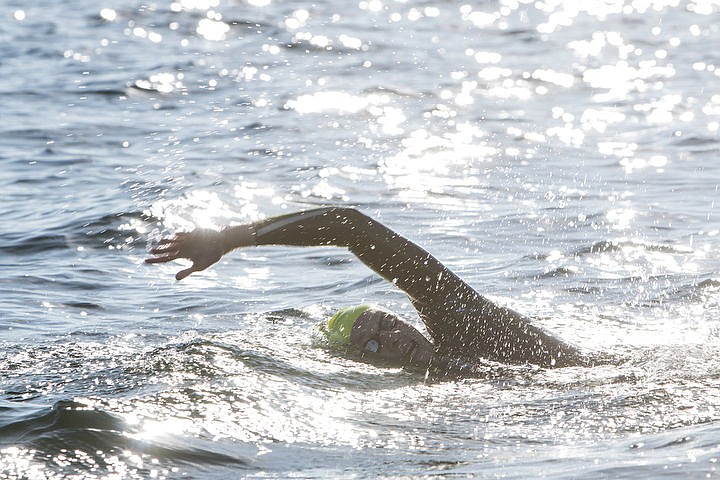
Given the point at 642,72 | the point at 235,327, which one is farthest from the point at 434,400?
the point at 642,72

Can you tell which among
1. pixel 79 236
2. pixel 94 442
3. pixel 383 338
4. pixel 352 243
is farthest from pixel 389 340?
pixel 79 236

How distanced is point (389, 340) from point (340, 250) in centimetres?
400

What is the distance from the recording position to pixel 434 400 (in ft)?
21.2

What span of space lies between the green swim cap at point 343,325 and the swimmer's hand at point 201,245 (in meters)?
1.31

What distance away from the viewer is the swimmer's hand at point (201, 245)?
6.02 metres

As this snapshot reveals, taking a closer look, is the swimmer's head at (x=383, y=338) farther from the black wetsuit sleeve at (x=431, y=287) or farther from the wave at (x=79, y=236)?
the wave at (x=79, y=236)

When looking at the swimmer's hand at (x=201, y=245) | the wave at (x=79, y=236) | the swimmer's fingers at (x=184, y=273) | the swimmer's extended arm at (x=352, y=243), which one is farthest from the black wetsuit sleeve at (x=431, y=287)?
the wave at (x=79, y=236)

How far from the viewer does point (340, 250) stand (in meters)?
11.1

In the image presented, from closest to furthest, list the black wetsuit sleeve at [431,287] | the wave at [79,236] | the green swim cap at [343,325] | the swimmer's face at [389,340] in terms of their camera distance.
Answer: the black wetsuit sleeve at [431,287] → the swimmer's face at [389,340] → the green swim cap at [343,325] → the wave at [79,236]

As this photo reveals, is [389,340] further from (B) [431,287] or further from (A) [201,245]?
(A) [201,245]

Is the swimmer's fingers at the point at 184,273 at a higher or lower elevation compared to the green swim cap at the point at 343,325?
higher

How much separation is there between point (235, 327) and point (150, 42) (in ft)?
52.9

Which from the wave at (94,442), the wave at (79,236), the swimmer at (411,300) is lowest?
the wave at (79,236)

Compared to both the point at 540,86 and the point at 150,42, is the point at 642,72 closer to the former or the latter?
the point at 540,86
